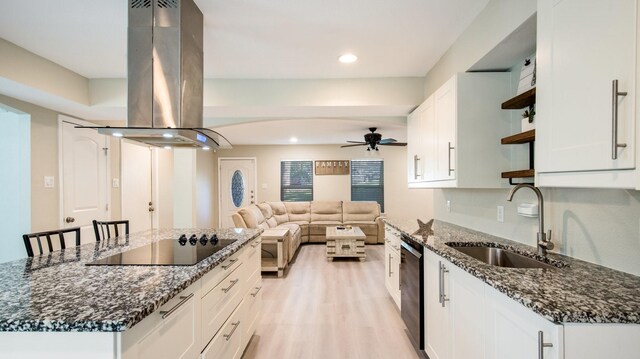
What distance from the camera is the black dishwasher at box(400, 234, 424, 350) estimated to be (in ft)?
7.00

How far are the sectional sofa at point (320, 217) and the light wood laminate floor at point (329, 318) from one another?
197 centimetres

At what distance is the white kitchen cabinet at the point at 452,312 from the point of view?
1.39 metres

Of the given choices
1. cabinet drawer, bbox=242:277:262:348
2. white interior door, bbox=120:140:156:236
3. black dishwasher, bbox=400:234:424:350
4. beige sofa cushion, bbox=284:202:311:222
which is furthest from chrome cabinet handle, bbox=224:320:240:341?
beige sofa cushion, bbox=284:202:311:222

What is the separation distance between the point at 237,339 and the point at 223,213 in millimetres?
6625

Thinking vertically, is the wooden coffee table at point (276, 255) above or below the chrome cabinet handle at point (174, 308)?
below

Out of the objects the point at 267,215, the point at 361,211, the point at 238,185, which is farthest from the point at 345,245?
the point at 238,185

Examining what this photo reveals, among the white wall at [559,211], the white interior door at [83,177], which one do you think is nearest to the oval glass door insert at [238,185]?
the white interior door at [83,177]

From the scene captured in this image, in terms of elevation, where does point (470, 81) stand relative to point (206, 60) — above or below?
below

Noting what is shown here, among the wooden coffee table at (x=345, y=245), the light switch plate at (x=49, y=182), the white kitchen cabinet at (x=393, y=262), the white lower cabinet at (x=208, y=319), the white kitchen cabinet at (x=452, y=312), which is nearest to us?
the white lower cabinet at (x=208, y=319)

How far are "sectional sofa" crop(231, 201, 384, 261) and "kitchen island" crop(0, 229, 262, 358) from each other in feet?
13.9

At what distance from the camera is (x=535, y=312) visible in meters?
0.97

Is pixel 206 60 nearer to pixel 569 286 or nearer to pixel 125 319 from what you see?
pixel 125 319

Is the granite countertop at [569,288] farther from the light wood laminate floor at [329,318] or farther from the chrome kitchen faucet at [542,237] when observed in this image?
the light wood laminate floor at [329,318]

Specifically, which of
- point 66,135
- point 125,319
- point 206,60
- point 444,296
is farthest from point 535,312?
point 66,135
